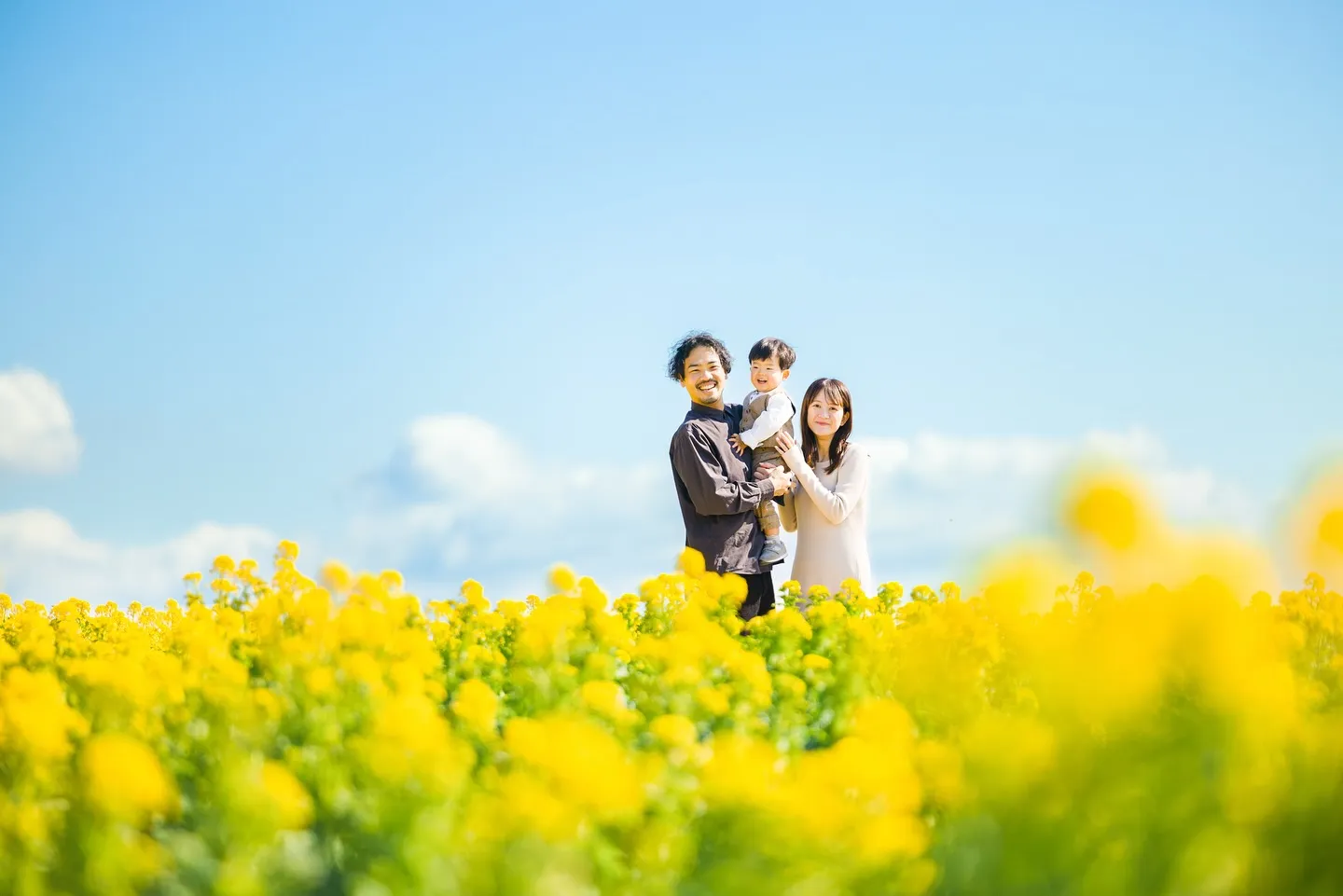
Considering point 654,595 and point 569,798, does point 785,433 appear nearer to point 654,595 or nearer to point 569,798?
point 654,595

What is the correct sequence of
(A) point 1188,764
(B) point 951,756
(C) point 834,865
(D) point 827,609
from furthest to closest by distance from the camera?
(D) point 827,609 → (B) point 951,756 → (A) point 1188,764 → (C) point 834,865

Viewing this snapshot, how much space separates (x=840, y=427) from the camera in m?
6.95

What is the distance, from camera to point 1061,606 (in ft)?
13.6

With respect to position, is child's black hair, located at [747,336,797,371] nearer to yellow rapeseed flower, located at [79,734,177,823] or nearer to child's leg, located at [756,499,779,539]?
child's leg, located at [756,499,779,539]

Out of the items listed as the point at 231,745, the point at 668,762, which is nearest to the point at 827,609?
the point at 668,762

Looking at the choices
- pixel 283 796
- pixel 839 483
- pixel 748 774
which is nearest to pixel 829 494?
pixel 839 483

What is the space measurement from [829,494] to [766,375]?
91 centimetres

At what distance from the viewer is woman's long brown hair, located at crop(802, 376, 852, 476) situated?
22.4 feet

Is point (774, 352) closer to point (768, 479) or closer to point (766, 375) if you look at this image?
point (766, 375)

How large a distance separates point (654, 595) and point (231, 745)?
2488 mm

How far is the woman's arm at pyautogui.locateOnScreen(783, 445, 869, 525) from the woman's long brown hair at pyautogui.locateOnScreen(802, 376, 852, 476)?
0.19 feet

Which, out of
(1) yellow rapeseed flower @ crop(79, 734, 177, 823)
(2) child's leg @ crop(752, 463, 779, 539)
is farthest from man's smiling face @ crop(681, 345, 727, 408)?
(1) yellow rapeseed flower @ crop(79, 734, 177, 823)

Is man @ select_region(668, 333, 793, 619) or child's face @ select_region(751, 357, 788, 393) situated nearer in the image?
man @ select_region(668, 333, 793, 619)

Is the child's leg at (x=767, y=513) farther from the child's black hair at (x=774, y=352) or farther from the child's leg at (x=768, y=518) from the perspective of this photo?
the child's black hair at (x=774, y=352)
